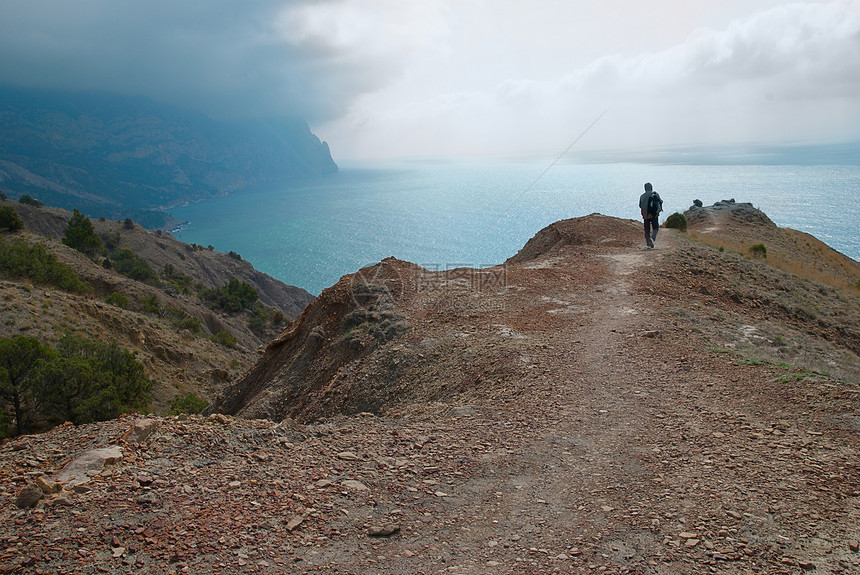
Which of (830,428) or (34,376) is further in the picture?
(34,376)

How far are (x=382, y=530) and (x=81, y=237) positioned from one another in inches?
2311

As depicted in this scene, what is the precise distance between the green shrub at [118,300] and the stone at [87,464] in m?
36.1

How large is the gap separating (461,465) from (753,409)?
13.5 ft

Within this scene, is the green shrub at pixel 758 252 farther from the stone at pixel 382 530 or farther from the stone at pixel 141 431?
the stone at pixel 141 431

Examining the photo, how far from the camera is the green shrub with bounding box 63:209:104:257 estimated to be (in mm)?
51000

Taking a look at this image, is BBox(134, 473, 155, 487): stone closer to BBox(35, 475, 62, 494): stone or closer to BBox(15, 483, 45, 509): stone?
BBox(35, 475, 62, 494): stone

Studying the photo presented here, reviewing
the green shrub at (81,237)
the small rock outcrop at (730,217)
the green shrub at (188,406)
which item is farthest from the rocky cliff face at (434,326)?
the green shrub at (81,237)

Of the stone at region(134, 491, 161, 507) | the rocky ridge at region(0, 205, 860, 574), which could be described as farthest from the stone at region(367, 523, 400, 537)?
the stone at region(134, 491, 161, 507)

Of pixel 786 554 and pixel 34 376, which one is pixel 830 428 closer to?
pixel 786 554

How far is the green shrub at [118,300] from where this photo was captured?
36656mm

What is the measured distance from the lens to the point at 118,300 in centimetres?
3703

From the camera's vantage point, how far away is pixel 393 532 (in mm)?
4609

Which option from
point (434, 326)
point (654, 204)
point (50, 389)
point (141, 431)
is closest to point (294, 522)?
point (141, 431)

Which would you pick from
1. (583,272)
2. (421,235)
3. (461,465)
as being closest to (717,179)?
(421,235)
